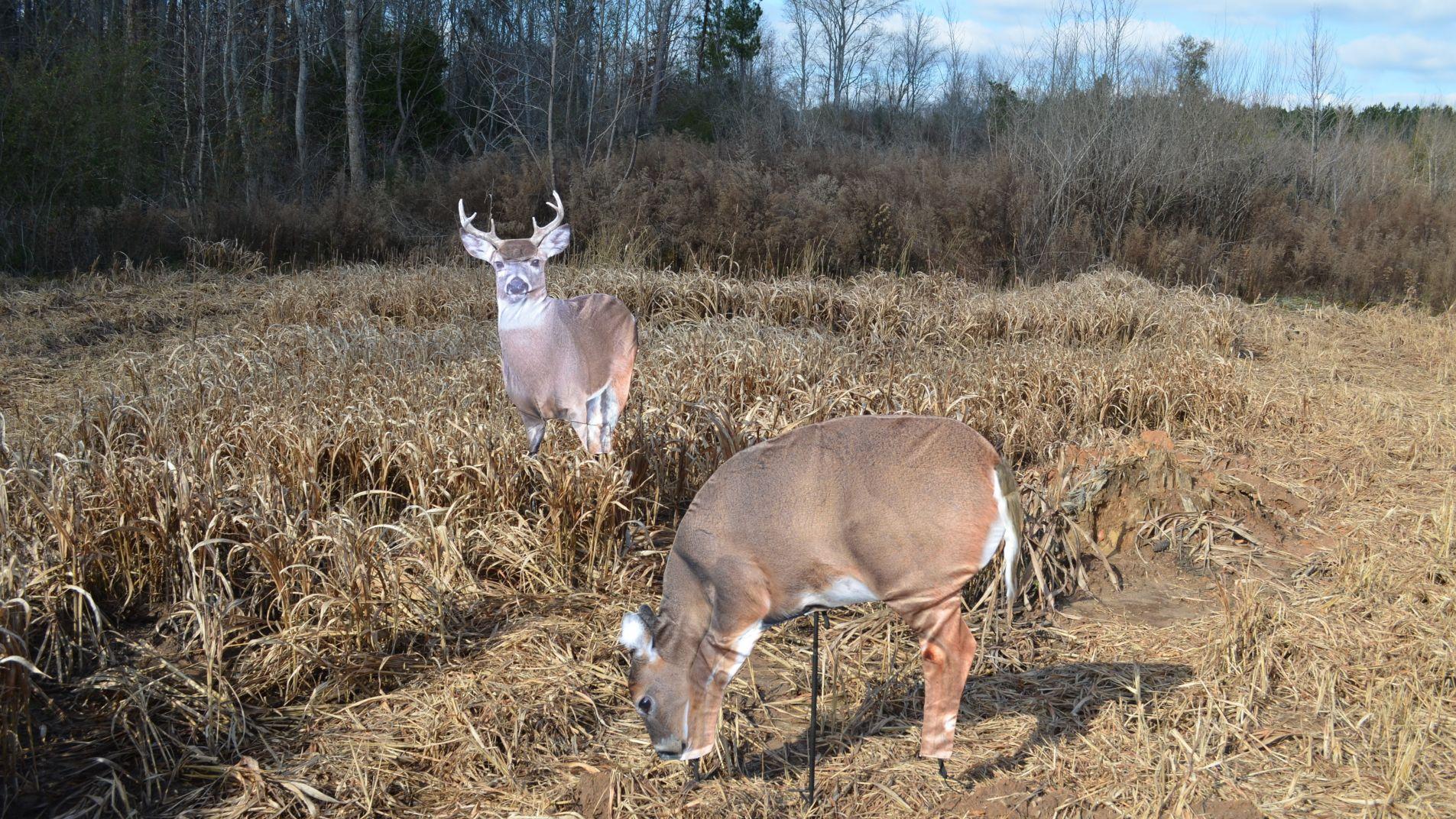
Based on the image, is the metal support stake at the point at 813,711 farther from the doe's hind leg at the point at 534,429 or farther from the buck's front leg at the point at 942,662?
the doe's hind leg at the point at 534,429

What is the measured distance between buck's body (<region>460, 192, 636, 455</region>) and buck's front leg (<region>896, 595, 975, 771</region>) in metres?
1.12

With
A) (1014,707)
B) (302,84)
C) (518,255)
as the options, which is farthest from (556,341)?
(302,84)

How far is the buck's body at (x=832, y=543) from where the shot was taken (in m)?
1.72

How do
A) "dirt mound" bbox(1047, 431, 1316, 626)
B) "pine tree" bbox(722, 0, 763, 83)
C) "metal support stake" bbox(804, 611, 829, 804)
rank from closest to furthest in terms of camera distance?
"metal support stake" bbox(804, 611, 829, 804), "dirt mound" bbox(1047, 431, 1316, 626), "pine tree" bbox(722, 0, 763, 83)

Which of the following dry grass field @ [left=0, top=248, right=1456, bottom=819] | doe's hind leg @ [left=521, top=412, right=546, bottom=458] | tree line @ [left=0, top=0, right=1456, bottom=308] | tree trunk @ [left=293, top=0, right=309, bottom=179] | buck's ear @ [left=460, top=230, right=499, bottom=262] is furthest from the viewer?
tree trunk @ [left=293, top=0, right=309, bottom=179]

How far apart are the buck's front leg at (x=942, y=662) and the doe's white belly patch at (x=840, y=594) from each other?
0.08 meters

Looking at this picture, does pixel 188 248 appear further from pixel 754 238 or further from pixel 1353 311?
pixel 1353 311

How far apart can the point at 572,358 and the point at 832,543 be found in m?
1.10

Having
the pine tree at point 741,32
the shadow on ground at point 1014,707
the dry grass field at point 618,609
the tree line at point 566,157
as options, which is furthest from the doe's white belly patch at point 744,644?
the pine tree at point 741,32

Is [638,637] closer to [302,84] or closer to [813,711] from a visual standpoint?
[813,711]

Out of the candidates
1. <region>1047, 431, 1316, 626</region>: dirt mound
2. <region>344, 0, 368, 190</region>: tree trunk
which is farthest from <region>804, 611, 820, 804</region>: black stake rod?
<region>344, 0, 368, 190</region>: tree trunk

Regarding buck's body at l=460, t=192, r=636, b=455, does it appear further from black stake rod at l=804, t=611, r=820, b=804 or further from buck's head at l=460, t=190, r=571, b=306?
black stake rod at l=804, t=611, r=820, b=804

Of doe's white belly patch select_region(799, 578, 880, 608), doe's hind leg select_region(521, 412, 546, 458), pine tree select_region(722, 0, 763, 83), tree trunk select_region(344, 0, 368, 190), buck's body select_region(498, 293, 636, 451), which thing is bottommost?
doe's white belly patch select_region(799, 578, 880, 608)

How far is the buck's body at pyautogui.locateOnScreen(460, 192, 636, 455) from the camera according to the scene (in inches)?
100.0
